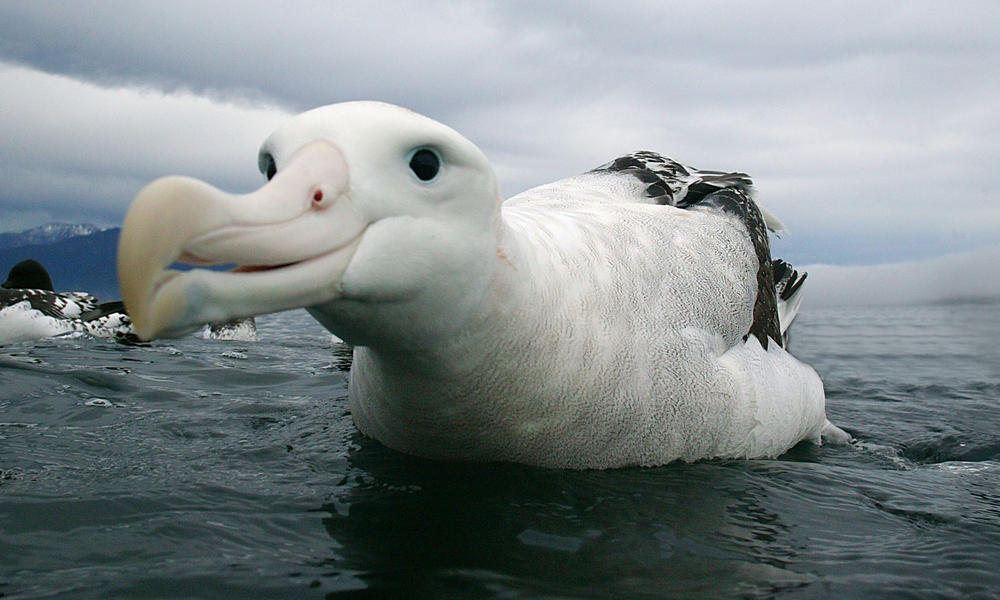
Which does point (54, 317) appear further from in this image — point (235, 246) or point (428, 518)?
point (235, 246)

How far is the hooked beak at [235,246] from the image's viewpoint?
7.02 ft

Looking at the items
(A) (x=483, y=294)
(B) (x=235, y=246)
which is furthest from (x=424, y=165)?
(B) (x=235, y=246)

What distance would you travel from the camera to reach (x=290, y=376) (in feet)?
25.8

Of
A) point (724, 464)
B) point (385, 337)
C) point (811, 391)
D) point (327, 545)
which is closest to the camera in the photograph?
point (385, 337)

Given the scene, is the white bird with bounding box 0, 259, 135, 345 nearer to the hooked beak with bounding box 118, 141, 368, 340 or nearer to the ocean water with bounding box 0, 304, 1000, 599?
the ocean water with bounding box 0, 304, 1000, 599

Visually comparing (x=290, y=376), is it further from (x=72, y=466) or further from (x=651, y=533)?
(x=651, y=533)

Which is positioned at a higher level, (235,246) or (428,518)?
(235,246)

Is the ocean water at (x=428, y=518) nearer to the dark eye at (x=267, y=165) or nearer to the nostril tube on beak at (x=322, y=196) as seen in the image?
the nostril tube on beak at (x=322, y=196)

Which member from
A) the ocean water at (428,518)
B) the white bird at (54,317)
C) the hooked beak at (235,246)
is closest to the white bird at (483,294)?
the hooked beak at (235,246)

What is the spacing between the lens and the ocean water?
287cm

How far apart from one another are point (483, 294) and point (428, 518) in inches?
39.6

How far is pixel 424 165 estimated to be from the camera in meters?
2.74

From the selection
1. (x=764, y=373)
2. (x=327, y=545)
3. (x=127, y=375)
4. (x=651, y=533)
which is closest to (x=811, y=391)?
(x=764, y=373)

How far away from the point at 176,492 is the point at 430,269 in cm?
182
